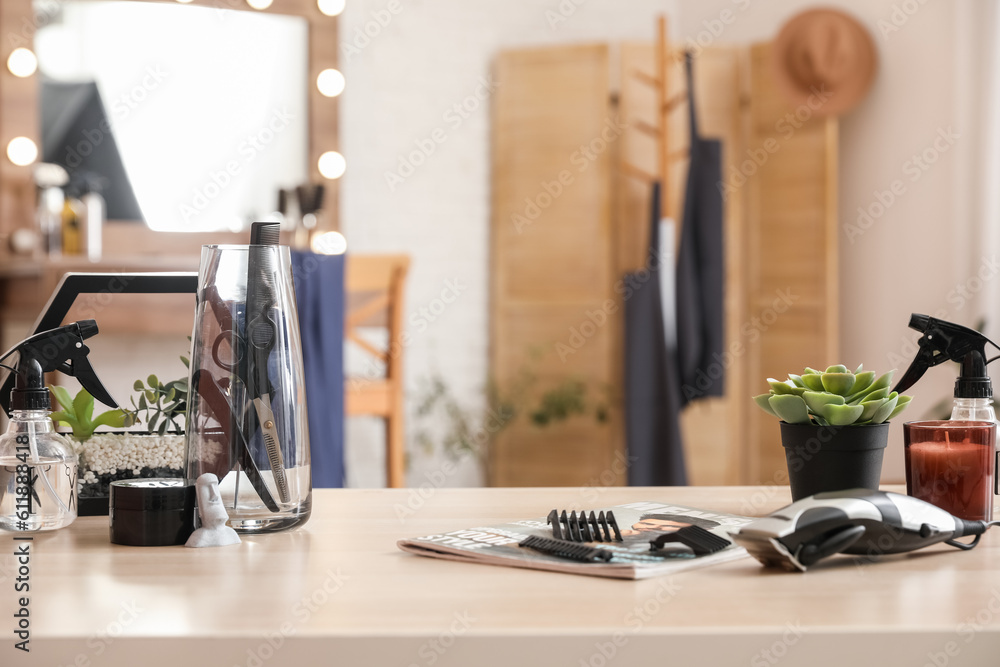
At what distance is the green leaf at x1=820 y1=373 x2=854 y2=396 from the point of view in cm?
81

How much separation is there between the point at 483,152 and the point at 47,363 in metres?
3.13

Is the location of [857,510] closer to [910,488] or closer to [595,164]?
[910,488]

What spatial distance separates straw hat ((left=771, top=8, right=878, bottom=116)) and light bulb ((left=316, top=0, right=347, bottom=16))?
62.2 inches

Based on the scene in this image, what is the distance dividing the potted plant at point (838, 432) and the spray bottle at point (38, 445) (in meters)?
0.58

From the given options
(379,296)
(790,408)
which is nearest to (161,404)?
(790,408)

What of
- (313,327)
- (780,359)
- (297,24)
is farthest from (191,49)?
(780,359)

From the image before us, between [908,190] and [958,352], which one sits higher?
[908,190]

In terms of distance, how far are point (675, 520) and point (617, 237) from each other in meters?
2.87

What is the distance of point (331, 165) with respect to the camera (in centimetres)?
350

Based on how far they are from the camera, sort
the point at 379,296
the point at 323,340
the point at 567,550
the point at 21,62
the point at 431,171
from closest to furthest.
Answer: the point at 567,550
the point at 323,340
the point at 379,296
the point at 21,62
the point at 431,171

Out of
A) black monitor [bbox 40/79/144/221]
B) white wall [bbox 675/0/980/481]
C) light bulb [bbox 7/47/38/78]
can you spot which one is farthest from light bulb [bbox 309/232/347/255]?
white wall [bbox 675/0/980/481]

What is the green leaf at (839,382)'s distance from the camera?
2.65 feet

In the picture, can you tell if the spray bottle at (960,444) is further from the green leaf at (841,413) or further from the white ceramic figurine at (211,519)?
the white ceramic figurine at (211,519)

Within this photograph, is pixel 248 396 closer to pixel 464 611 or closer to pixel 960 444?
pixel 464 611
